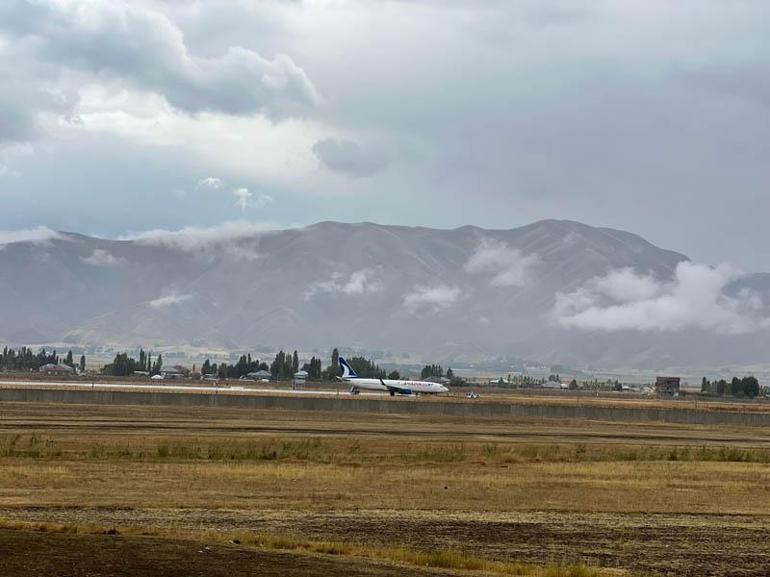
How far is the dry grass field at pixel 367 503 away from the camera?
2644 centimetres

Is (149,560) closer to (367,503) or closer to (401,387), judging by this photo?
(367,503)

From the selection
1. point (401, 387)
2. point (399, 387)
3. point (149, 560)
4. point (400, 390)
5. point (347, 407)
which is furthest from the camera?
point (401, 387)

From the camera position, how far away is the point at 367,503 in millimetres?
40406

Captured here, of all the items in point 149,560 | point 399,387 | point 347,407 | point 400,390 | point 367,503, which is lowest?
point 367,503

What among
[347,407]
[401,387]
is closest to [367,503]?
[347,407]

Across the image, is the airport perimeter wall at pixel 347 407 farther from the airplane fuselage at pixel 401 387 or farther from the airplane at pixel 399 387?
the airplane fuselage at pixel 401 387

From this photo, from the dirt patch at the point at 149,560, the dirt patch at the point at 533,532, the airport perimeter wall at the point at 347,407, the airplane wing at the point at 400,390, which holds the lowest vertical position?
the dirt patch at the point at 533,532

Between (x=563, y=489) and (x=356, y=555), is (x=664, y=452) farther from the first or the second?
(x=356, y=555)

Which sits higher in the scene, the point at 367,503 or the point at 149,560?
the point at 149,560

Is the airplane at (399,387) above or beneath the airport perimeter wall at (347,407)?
above

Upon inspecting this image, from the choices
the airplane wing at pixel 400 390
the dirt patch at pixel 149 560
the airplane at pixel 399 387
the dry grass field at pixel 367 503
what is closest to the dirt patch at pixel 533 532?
the dry grass field at pixel 367 503

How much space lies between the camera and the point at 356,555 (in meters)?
27.5

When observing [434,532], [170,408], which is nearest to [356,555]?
[434,532]

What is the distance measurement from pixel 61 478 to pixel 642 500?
20.5 m
